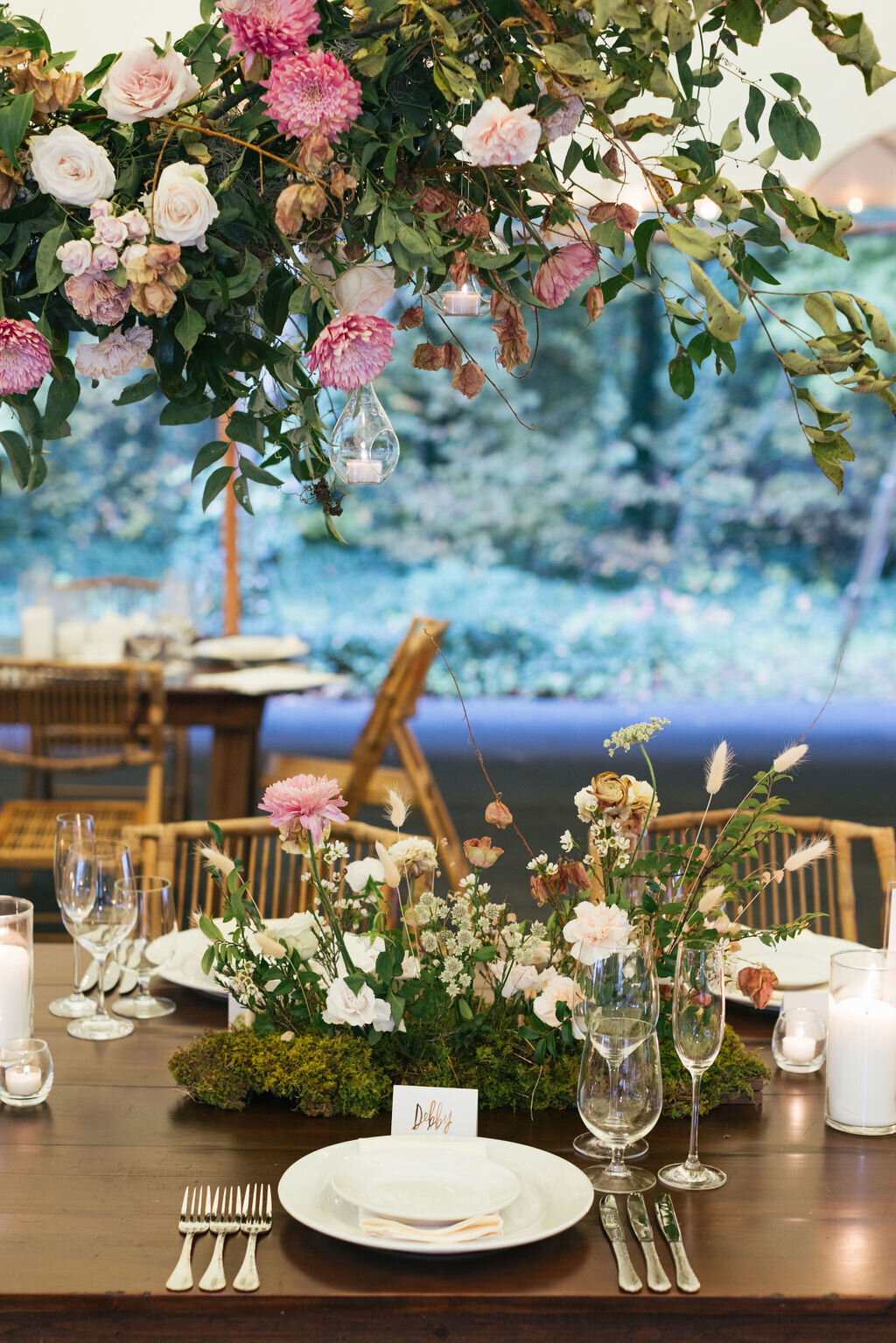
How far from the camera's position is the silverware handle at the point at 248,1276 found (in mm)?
1007

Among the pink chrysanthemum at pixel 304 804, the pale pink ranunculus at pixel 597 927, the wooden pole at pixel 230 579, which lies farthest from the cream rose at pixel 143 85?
the wooden pole at pixel 230 579

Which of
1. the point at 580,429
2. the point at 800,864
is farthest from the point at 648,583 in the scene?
the point at 800,864

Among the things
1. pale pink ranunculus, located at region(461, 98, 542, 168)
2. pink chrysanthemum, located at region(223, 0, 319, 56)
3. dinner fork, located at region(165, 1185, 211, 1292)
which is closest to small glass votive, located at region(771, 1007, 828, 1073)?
dinner fork, located at region(165, 1185, 211, 1292)

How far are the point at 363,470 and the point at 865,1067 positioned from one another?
30.7 inches

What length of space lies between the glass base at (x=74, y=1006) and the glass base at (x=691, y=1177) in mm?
764

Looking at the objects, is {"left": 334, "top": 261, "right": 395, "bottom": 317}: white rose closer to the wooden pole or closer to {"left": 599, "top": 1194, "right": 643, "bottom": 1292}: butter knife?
{"left": 599, "top": 1194, "right": 643, "bottom": 1292}: butter knife

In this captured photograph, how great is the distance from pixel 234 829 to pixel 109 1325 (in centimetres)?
121

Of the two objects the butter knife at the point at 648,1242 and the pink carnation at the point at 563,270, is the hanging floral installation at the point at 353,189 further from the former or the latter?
the butter knife at the point at 648,1242

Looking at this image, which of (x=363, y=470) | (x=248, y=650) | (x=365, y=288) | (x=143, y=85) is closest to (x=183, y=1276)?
(x=363, y=470)

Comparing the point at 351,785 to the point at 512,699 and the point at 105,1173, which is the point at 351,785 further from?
the point at 512,699

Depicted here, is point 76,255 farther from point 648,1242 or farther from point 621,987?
point 648,1242

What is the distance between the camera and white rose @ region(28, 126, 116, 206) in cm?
93

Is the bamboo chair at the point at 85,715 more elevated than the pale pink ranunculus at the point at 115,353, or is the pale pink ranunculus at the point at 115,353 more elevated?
the pale pink ranunculus at the point at 115,353

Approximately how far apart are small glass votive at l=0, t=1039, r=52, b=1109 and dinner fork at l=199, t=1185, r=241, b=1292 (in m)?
0.30
